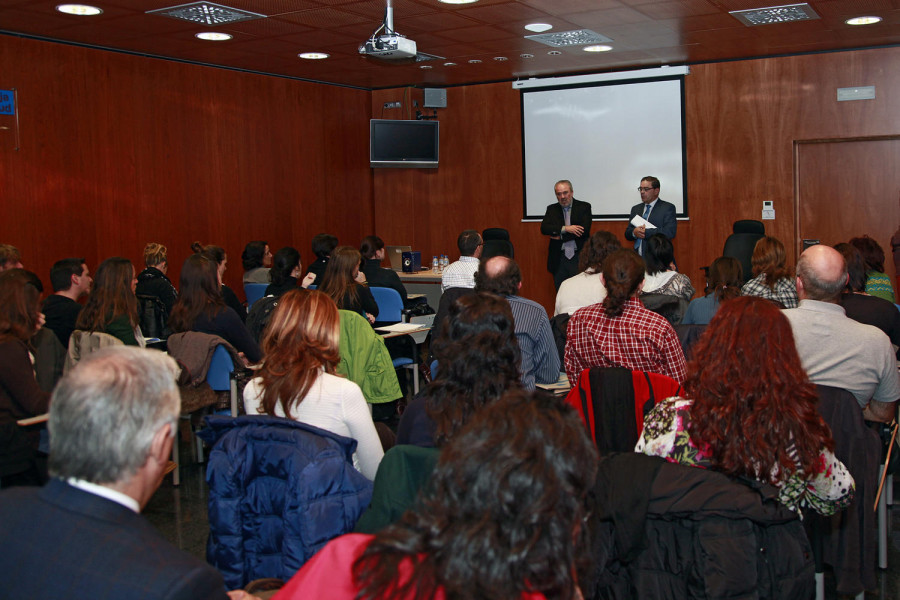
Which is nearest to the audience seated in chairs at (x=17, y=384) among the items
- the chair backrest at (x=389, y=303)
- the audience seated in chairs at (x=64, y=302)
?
the audience seated in chairs at (x=64, y=302)

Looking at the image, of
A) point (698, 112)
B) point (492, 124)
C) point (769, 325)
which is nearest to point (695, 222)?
point (698, 112)

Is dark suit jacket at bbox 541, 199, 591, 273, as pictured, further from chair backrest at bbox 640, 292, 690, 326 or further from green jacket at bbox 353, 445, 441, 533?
green jacket at bbox 353, 445, 441, 533

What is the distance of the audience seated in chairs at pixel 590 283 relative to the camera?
5027 mm

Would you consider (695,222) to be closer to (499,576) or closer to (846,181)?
(846,181)

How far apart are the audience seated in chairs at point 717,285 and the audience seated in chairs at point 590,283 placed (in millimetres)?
594

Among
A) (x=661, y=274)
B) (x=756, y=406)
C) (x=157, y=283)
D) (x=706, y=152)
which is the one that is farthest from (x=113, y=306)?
(x=706, y=152)

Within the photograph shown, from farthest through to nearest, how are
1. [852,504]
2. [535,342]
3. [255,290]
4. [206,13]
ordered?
[255,290] → [206,13] → [535,342] → [852,504]

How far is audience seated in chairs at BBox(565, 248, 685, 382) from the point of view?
3.53 metres

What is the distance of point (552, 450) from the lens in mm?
1110

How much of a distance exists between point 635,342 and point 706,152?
669 centimetres

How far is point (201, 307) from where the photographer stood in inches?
192

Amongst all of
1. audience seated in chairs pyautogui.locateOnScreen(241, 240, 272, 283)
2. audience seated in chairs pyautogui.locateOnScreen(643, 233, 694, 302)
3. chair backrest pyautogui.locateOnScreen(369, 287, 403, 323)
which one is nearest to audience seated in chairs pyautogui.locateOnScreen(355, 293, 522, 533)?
audience seated in chairs pyautogui.locateOnScreen(643, 233, 694, 302)

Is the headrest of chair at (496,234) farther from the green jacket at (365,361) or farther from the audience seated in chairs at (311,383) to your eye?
the audience seated in chairs at (311,383)

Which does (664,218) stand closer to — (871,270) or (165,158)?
(871,270)
